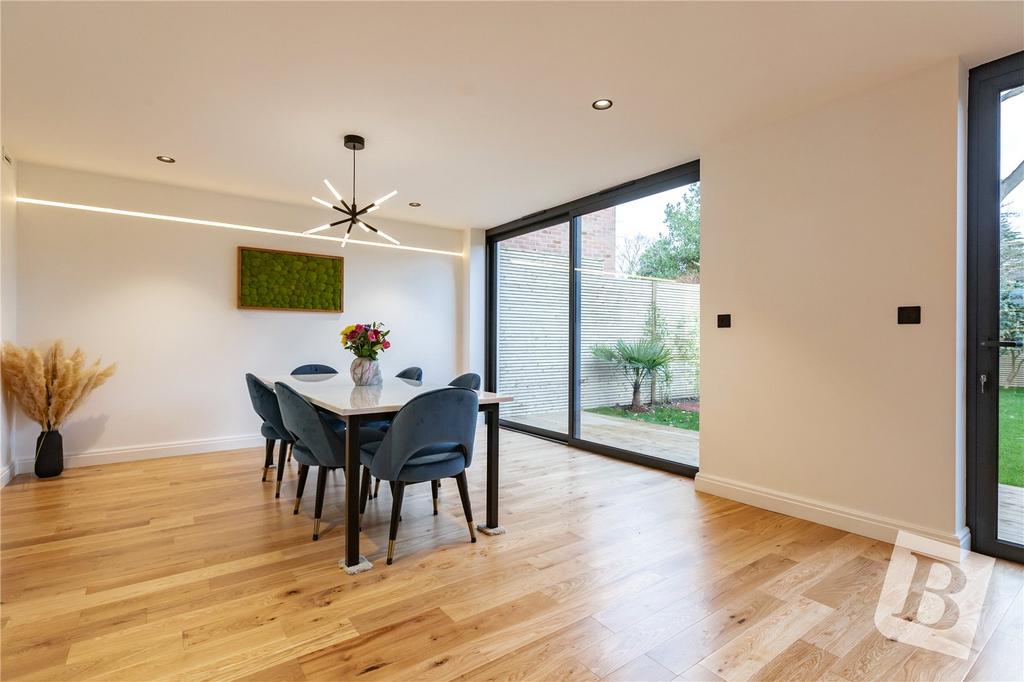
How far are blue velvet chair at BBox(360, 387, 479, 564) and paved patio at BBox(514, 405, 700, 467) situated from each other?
6.94 ft

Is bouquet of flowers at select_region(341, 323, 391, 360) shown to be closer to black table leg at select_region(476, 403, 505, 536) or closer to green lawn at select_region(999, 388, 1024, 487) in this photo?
black table leg at select_region(476, 403, 505, 536)

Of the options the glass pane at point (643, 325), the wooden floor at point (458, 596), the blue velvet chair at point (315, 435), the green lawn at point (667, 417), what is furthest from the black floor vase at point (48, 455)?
the green lawn at point (667, 417)

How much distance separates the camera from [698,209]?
157 inches

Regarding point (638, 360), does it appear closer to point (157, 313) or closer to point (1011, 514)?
point (1011, 514)

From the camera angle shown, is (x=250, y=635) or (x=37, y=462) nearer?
(x=250, y=635)

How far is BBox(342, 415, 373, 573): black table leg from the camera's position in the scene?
2.42 metres

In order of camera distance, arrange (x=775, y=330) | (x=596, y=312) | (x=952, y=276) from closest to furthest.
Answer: (x=952, y=276)
(x=775, y=330)
(x=596, y=312)

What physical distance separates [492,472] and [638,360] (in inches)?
86.1

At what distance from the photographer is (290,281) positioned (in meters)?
5.22

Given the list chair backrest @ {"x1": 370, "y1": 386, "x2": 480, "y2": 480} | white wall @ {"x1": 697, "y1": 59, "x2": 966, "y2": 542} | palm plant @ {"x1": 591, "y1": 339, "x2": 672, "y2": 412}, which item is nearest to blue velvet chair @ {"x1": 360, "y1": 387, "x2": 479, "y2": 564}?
chair backrest @ {"x1": 370, "y1": 386, "x2": 480, "y2": 480}

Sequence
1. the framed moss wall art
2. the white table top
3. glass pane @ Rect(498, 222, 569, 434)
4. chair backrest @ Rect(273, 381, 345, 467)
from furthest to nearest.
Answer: glass pane @ Rect(498, 222, 569, 434) → the framed moss wall art → chair backrest @ Rect(273, 381, 345, 467) → the white table top

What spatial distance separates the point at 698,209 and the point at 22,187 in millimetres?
5453

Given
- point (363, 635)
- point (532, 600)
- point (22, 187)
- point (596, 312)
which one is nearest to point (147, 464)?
point (22, 187)

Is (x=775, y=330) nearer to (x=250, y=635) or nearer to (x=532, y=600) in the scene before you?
(x=532, y=600)
